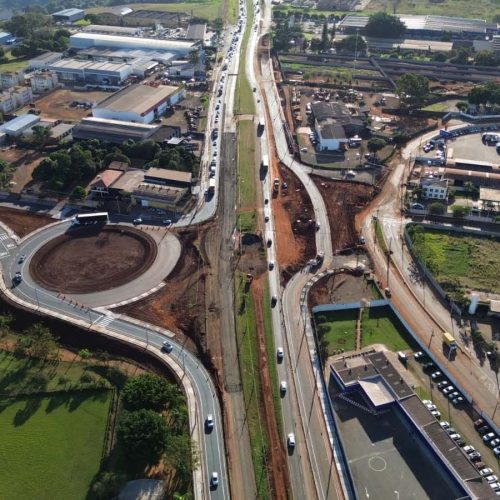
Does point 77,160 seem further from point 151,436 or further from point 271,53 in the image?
point 271,53

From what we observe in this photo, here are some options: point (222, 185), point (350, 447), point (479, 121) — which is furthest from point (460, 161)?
point (350, 447)

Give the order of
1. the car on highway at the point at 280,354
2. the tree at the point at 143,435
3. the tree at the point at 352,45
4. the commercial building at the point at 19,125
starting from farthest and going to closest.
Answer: the tree at the point at 352,45
the commercial building at the point at 19,125
the car on highway at the point at 280,354
the tree at the point at 143,435

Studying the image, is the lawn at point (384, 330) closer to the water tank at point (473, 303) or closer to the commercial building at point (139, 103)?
the water tank at point (473, 303)

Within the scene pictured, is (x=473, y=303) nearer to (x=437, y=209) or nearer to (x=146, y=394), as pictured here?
(x=437, y=209)

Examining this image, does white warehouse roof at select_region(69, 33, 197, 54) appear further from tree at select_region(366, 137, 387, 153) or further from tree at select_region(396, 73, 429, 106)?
tree at select_region(366, 137, 387, 153)

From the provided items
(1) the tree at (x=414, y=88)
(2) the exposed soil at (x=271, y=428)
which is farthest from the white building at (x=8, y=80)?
(2) the exposed soil at (x=271, y=428)

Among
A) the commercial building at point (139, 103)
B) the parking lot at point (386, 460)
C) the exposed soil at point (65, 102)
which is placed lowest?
the parking lot at point (386, 460)
